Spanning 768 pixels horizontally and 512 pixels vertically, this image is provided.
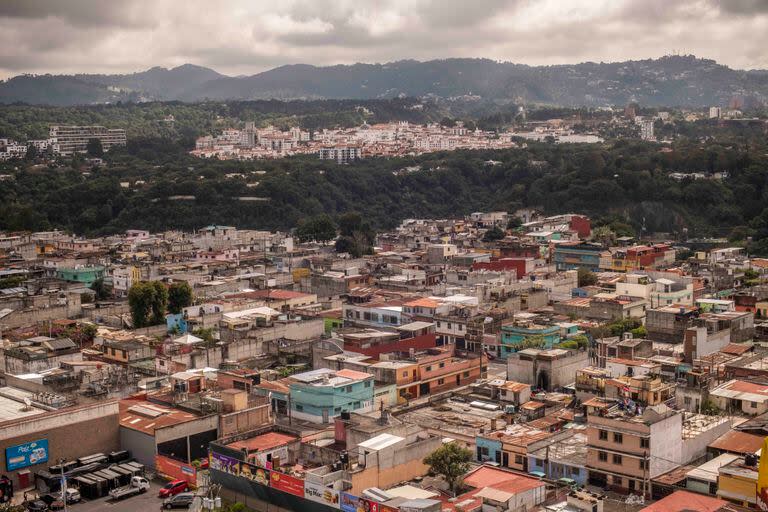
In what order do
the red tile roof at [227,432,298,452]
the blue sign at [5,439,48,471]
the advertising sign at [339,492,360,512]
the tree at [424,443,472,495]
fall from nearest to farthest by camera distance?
the advertising sign at [339,492,360,512] < the tree at [424,443,472,495] < the red tile roof at [227,432,298,452] < the blue sign at [5,439,48,471]

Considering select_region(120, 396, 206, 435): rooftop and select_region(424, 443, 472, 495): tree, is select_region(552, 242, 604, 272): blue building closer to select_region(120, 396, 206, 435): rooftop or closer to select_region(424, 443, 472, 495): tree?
select_region(120, 396, 206, 435): rooftop

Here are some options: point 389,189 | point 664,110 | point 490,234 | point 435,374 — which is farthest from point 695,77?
point 435,374

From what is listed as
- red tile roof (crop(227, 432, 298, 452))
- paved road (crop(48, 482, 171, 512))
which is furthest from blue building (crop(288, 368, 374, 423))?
paved road (crop(48, 482, 171, 512))

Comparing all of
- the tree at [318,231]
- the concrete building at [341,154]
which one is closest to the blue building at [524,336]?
the tree at [318,231]

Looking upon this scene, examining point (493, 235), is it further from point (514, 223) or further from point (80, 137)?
point (80, 137)

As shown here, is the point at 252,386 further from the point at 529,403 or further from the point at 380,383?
the point at 529,403

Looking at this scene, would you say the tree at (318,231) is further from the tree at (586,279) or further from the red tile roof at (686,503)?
the red tile roof at (686,503)
